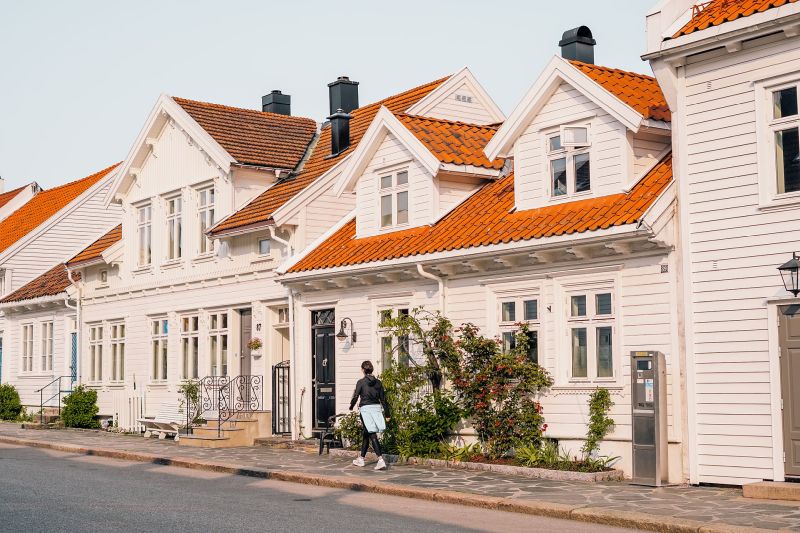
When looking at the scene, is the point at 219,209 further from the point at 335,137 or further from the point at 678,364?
the point at 678,364

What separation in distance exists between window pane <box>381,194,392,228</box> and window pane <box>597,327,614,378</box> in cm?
630

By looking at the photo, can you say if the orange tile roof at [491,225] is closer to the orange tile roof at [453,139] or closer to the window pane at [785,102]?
the orange tile roof at [453,139]

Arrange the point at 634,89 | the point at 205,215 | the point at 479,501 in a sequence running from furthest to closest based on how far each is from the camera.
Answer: the point at 205,215
the point at 634,89
the point at 479,501

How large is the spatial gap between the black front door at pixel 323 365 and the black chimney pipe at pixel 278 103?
10.3 meters

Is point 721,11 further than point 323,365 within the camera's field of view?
No

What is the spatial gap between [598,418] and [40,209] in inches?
1226

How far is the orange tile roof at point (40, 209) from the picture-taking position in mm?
40281

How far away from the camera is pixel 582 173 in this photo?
1792 centimetres

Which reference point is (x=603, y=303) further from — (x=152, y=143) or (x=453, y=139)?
(x=152, y=143)

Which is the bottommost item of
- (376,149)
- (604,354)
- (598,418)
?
(598,418)

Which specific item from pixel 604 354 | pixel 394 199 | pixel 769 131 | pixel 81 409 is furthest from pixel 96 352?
pixel 769 131

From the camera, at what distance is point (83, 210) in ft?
132

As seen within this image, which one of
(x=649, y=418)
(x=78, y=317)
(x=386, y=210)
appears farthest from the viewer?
(x=78, y=317)

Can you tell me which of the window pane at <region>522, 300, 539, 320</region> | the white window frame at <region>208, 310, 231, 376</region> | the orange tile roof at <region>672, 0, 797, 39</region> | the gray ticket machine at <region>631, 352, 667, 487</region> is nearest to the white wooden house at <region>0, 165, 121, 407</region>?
the white window frame at <region>208, 310, 231, 376</region>
